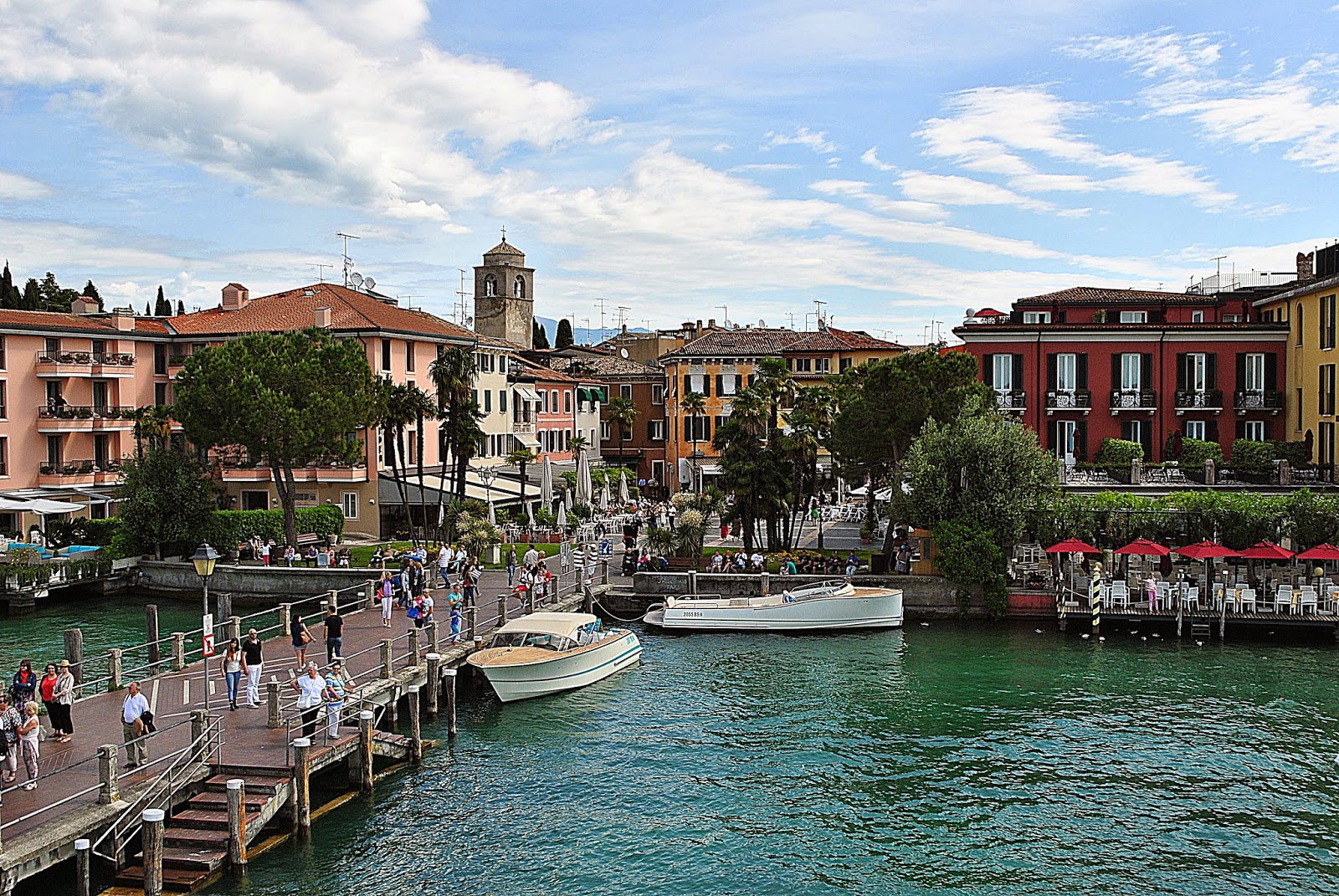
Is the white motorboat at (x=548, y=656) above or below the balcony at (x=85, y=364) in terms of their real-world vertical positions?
below

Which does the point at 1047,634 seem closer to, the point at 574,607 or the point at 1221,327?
the point at 574,607

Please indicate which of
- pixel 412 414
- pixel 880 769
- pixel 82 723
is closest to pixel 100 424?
pixel 412 414

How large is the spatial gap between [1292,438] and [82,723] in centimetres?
5313

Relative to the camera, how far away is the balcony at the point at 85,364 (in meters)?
59.7

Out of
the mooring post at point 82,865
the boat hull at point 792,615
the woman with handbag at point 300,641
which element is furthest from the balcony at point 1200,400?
the mooring post at point 82,865

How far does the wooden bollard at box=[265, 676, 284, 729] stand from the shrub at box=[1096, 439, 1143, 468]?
1536 inches

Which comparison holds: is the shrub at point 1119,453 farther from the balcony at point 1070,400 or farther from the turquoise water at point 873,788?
the turquoise water at point 873,788

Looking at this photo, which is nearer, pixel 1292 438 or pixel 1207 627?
pixel 1207 627

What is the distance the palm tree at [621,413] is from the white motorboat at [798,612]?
145ft

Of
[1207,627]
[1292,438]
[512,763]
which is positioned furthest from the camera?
[1292,438]

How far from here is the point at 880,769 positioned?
26.5m

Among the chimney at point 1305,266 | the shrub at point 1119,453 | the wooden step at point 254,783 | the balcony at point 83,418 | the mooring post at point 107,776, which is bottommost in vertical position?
the wooden step at point 254,783

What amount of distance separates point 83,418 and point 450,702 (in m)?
41.2

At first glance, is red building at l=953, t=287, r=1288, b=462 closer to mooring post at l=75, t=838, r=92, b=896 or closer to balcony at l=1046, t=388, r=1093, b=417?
balcony at l=1046, t=388, r=1093, b=417
